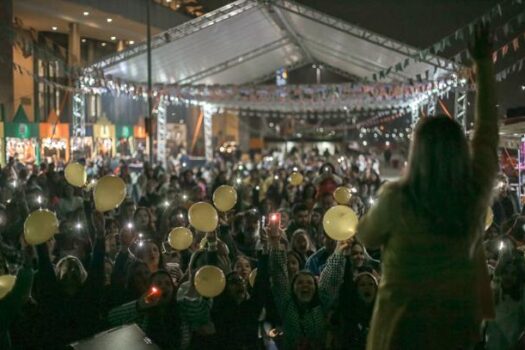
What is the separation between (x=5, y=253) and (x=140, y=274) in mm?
2052

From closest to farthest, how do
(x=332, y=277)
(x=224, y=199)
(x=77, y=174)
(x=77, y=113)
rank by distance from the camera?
(x=332, y=277) → (x=224, y=199) → (x=77, y=174) → (x=77, y=113)

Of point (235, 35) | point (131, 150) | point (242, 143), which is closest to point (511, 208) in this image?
point (235, 35)

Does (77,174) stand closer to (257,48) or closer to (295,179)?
(295,179)

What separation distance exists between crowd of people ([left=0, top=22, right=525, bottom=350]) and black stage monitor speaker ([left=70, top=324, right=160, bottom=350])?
3.78 ft

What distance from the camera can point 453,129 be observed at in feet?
6.75

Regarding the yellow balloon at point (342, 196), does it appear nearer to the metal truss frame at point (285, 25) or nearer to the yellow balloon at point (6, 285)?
the yellow balloon at point (6, 285)

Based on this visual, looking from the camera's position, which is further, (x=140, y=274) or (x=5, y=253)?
(x=5, y=253)

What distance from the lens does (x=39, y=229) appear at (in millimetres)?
5203

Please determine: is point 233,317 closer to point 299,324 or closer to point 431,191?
point 299,324

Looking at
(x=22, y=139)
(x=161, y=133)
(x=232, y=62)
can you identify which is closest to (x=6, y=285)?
(x=22, y=139)

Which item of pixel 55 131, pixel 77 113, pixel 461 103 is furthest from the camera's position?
pixel 55 131

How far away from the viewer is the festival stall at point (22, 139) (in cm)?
1992

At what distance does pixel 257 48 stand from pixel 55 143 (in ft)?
28.7

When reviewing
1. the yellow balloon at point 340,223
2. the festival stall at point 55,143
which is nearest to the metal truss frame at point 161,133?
the festival stall at point 55,143
